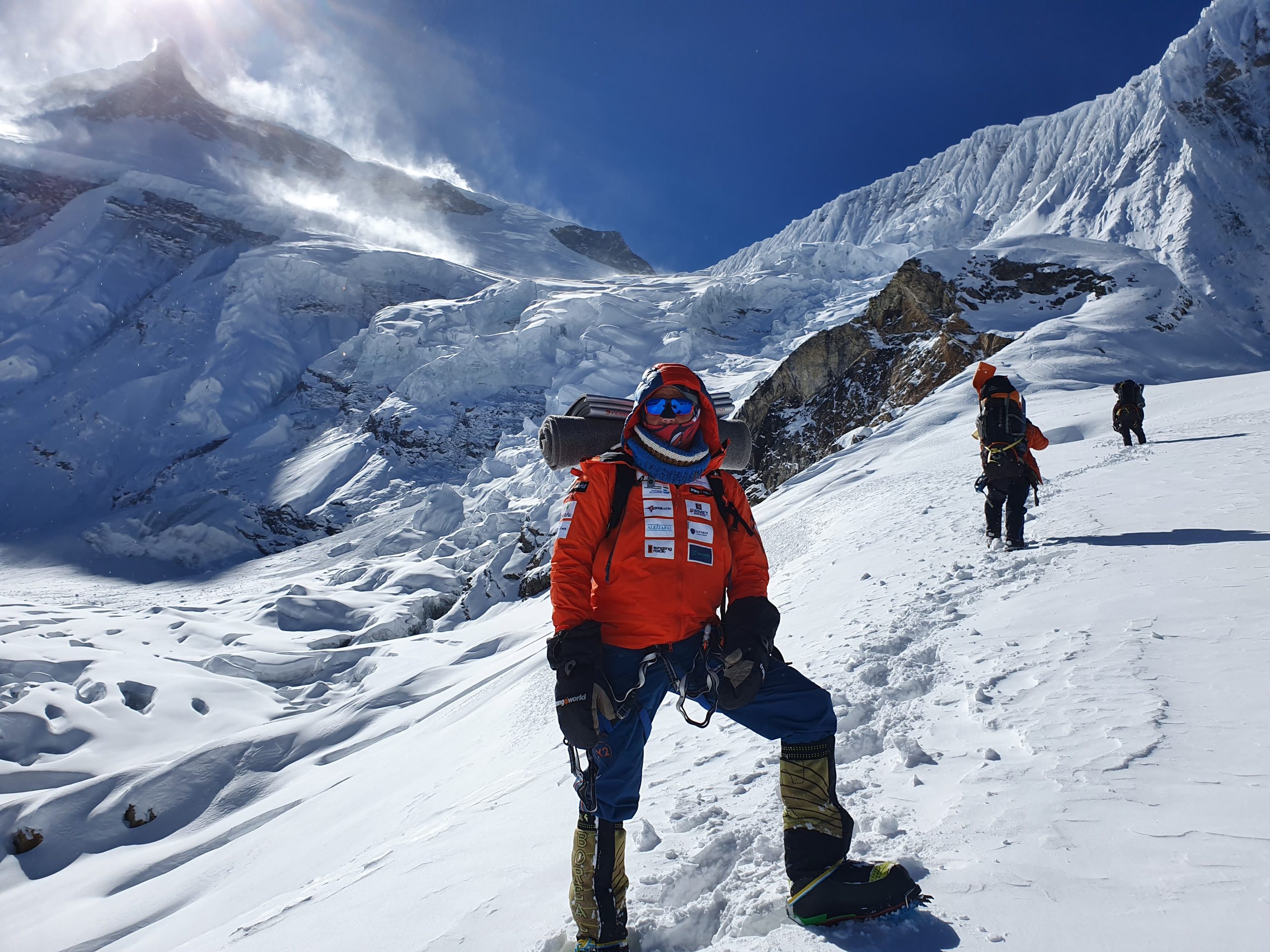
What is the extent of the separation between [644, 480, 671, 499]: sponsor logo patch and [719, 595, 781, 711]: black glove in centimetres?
48

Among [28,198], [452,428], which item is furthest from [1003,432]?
[28,198]

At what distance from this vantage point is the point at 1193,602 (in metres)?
3.06

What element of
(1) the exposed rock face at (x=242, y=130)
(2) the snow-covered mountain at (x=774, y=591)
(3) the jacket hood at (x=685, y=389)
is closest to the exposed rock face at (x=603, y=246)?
(1) the exposed rock face at (x=242, y=130)

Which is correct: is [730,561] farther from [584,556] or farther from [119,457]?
[119,457]

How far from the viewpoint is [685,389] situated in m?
2.34

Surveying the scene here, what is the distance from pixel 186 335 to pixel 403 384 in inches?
1120

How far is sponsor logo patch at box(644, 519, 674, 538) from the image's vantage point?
7.00 ft

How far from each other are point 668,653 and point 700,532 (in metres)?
0.41

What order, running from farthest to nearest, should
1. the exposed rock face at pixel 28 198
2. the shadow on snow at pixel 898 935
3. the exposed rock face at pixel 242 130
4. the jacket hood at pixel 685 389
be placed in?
1. the exposed rock face at pixel 242 130
2. the exposed rock face at pixel 28 198
3. the jacket hood at pixel 685 389
4. the shadow on snow at pixel 898 935

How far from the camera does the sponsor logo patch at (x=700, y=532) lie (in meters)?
2.18

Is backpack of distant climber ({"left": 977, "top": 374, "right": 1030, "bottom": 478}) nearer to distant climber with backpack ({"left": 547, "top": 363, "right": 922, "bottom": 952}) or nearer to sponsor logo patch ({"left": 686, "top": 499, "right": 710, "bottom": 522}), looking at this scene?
distant climber with backpack ({"left": 547, "top": 363, "right": 922, "bottom": 952})

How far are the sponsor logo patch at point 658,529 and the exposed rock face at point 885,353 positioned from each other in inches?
793

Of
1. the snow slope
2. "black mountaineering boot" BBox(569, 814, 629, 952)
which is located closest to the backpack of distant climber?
the snow slope

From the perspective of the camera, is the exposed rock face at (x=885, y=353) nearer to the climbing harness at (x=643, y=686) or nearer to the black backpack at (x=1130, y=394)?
the black backpack at (x=1130, y=394)
